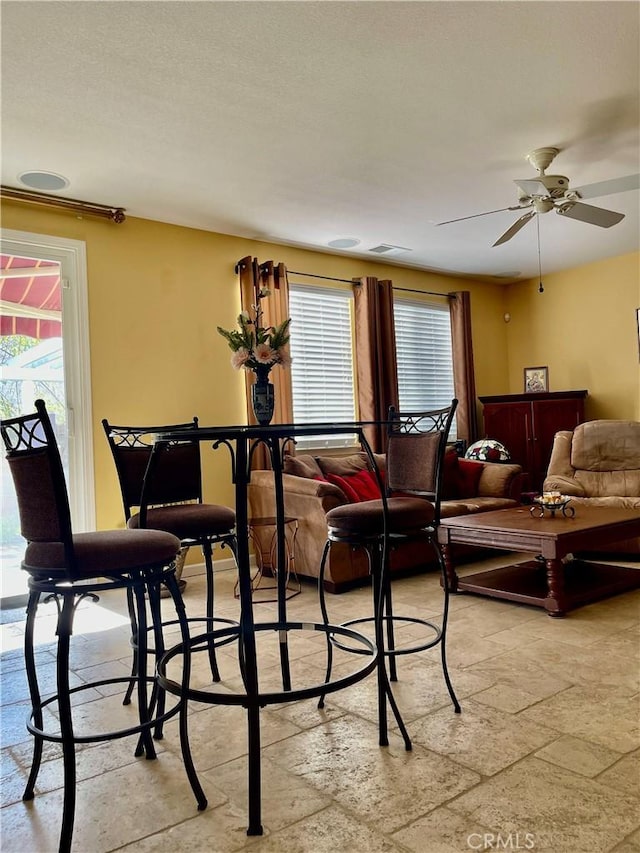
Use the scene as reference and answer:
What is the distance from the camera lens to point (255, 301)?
5.47 m

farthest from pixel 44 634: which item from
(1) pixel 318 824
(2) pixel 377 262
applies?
(2) pixel 377 262

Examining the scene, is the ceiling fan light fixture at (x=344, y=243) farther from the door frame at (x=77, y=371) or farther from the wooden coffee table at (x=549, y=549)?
the wooden coffee table at (x=549, y=549)

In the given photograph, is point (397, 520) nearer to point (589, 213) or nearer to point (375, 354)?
point (589, 213)

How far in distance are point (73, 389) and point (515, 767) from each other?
12.6 ft

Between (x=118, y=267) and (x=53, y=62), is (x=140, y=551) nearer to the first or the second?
(x=53, y=62)

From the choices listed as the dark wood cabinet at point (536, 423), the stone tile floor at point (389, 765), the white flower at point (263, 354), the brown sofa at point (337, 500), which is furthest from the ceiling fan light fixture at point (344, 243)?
the stone tile floor at point (389, 765)

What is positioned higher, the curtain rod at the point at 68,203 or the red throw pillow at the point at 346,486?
the curtain rod at the point at 68,203

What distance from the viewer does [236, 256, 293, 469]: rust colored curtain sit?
5508 millimetres

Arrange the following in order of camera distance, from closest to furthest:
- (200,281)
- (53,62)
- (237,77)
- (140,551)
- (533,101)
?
Result: (140,551) → (53,62) → (237,77) → (533,101) → (200,281)

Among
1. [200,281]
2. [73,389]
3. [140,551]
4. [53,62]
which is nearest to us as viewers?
[140,551]

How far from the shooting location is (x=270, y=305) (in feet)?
18.4

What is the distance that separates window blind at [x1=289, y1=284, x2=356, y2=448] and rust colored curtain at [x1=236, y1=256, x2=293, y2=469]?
333 mm

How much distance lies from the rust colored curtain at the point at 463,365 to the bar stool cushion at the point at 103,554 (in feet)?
19.2

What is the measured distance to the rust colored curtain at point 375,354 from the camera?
249 inches
